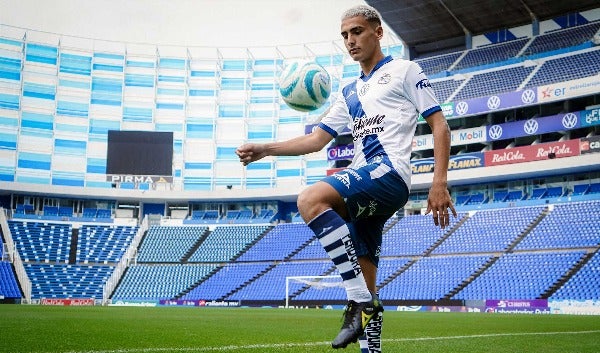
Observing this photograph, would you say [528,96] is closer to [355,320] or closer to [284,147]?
[284,147]

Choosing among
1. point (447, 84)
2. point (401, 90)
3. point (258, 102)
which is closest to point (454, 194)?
point (447, 84)

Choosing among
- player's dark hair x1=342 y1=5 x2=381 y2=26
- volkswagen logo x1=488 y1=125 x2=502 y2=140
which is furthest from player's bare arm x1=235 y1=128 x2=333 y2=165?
volkswagen logo x1=488 y1=125 x2=502 y2=140

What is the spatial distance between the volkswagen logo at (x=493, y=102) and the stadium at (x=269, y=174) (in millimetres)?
186

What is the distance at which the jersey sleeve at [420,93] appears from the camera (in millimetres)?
4410

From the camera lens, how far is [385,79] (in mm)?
4594

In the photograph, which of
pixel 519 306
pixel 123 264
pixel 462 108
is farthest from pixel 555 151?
pixel 123 264

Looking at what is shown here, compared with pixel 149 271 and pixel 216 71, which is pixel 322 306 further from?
pixel 216 71

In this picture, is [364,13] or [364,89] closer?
[364,13]

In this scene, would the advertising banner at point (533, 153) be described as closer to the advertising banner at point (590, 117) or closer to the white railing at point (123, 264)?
the advertising banner at point (590, 117)

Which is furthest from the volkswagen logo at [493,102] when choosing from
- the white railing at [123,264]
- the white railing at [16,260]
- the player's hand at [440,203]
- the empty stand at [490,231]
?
the player's hand at [440,203]

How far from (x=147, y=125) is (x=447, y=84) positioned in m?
27.6

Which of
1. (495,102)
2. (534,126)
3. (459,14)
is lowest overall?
(534,126)

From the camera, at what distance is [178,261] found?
50.9m

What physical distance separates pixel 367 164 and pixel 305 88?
3.57 meters
